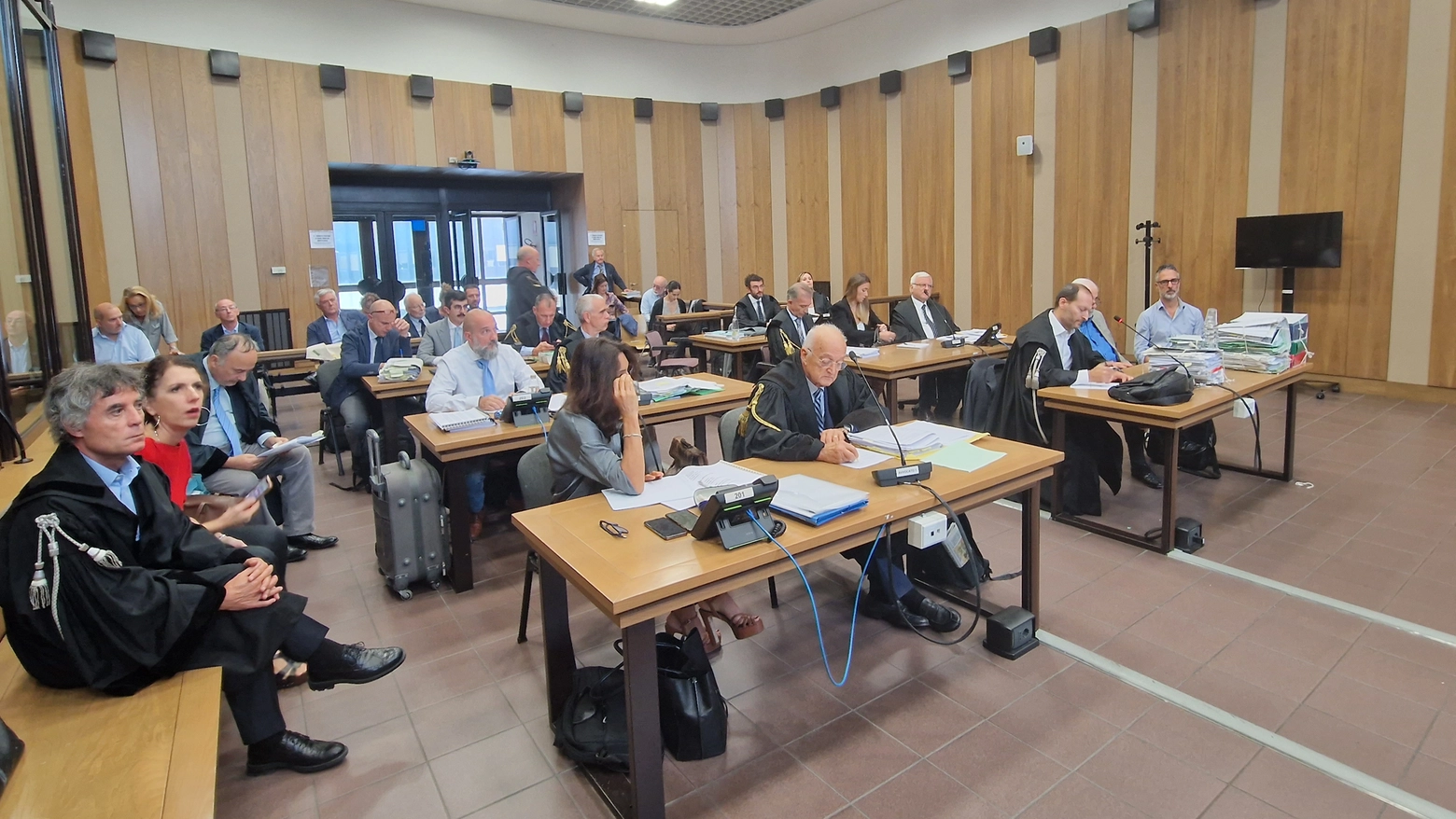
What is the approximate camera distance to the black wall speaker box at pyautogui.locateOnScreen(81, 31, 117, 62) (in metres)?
7.35

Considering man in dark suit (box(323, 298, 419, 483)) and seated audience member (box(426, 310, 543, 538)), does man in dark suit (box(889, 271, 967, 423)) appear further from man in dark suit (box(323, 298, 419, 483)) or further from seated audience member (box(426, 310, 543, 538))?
man in dark suit (box(323, 298, 419, 483))

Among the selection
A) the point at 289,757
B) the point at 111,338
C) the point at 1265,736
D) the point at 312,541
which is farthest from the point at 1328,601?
the point at 111,338

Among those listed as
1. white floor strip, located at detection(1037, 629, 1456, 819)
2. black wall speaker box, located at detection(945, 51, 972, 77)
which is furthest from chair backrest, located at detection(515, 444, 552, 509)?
black wall speaker box, located at detection(945, 51, 972, 77)

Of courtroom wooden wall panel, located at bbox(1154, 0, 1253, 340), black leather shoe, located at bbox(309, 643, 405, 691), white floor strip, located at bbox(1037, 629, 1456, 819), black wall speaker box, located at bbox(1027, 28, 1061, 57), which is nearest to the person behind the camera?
white floor strip, located at bbox(1037, 629, 1456, 819)

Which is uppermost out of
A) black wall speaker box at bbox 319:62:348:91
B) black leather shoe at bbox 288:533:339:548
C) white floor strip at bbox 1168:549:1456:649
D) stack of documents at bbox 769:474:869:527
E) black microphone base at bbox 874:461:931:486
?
black wall speaker box at bbox 319:62:348:91

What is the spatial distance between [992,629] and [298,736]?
7.17 feet

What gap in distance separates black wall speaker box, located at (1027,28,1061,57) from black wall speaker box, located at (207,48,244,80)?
8.09 metres

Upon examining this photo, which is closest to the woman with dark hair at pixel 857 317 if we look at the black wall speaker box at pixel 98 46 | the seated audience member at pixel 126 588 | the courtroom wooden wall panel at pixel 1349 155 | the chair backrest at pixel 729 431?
the chair backrest at pixel 729 431

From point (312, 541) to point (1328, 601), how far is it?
4442 millimetres

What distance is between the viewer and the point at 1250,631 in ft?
9.45

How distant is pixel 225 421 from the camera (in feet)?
12.0

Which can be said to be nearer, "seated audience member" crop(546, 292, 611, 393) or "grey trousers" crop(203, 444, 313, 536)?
"grey trousers" crop(203, 444, 313, 536)

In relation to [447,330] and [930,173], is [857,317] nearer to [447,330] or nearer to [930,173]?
[447,330]

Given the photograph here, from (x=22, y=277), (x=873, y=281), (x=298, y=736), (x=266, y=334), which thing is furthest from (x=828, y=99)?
(x=298, y=736)
